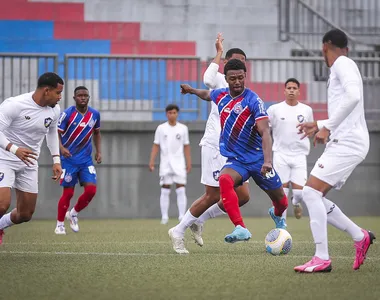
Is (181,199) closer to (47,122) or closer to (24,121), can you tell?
(47,122)

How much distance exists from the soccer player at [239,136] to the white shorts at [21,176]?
208cm

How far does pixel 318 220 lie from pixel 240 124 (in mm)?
2007

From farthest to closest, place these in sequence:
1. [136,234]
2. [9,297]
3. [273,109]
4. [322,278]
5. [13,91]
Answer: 1. [13,91]
2. [273,109]
3. [136,234]
4. [322,278]
5. [9,297]

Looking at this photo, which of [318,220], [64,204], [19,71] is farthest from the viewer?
[19,71]

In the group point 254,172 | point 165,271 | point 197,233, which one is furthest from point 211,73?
point 165,271

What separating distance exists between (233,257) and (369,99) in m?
10.7

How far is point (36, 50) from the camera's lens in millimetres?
20672

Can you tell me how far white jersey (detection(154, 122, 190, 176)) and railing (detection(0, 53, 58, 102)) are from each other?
2.45m

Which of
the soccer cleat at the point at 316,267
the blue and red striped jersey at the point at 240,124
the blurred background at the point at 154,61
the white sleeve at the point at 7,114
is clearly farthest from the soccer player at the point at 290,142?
the soccer cleat at the point at 316,267

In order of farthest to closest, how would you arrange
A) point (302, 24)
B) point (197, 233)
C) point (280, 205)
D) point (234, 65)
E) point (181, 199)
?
point (302, 24) < point (181, 199) < point (197, 233) < point (280, 205) < point (234, 65)

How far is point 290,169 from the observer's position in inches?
594

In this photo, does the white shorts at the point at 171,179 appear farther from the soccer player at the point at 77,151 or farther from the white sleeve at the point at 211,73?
the white sleeve at the point at 211,73

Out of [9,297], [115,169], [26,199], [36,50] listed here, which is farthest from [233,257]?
[36,50]

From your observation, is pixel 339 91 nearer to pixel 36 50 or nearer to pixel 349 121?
pixel 349 121
